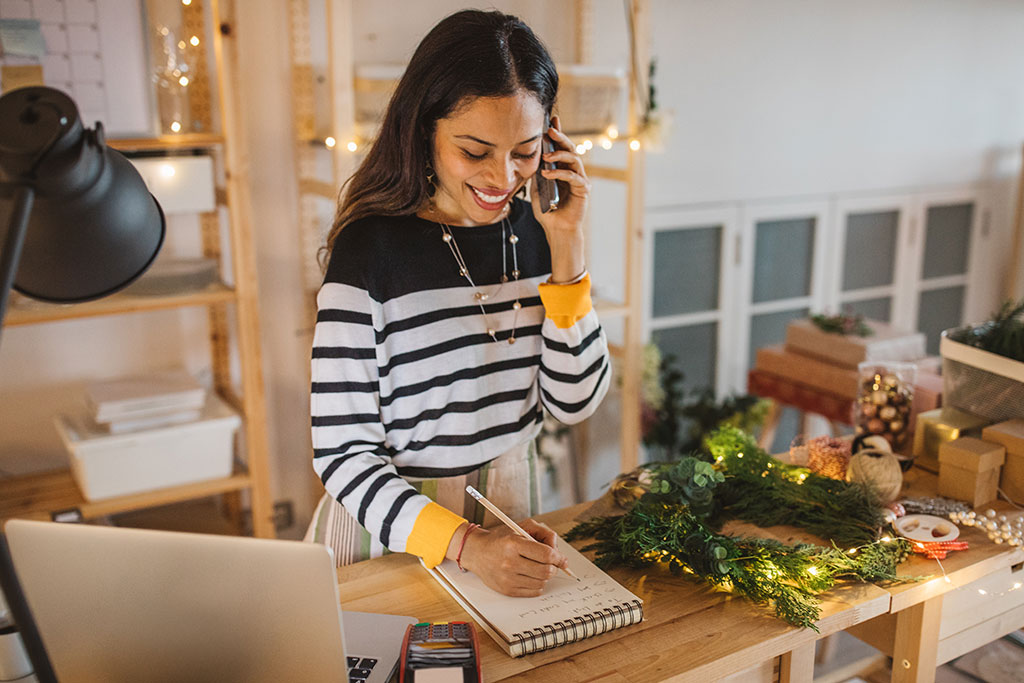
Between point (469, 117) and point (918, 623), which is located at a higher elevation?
point (469, 117)

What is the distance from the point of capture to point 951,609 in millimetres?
1394

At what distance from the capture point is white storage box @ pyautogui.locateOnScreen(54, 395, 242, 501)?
2.27 metres

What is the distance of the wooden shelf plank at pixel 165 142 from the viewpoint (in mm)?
2205

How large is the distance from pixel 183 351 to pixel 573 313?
63.1 inches

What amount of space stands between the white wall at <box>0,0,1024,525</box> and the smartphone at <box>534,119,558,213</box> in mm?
1469

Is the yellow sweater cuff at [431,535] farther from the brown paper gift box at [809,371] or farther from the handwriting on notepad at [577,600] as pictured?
the brown paper gift box at [809,371]

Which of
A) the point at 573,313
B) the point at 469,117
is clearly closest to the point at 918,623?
the point at 573,313

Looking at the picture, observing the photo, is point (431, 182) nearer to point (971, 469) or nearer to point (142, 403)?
point (971, 469)

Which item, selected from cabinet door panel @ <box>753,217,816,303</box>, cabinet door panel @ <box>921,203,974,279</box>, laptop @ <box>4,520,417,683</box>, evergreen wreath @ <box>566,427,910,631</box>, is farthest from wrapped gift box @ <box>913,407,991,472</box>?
cabinet door panel @ <box>921,203,974,279</box>

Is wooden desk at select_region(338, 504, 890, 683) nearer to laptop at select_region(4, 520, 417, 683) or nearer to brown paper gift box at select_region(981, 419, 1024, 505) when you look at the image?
laptop at select_region(4, 520, 417, 683)

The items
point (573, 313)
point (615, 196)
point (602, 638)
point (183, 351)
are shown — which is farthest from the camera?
point (615, 196)

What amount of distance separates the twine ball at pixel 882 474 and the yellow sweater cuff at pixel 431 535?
0.68 meters

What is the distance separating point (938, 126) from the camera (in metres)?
3.93

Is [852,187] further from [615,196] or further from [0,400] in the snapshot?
[0,400]
